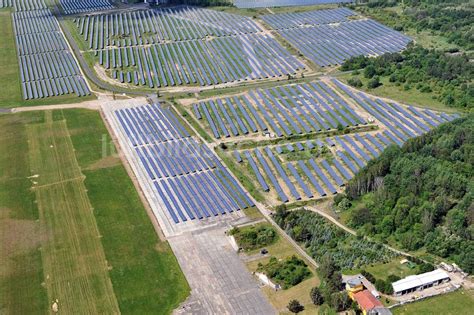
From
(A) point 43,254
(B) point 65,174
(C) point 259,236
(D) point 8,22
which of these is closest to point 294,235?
(C) point 259,236

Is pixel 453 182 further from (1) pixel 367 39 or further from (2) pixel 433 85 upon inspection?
(1) pixel 367 39

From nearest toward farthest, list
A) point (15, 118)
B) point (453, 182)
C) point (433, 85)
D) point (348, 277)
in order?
point (348, 277) < point (453, 182) < point (15, 118) < point (433, 85)

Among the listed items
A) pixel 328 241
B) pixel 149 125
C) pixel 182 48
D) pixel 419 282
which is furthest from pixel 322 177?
pixel 182 48

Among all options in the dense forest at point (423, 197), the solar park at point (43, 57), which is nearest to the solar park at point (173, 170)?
the dense forest at point (423, 197)

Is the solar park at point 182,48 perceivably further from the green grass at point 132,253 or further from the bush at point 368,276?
the bush at point 368,276

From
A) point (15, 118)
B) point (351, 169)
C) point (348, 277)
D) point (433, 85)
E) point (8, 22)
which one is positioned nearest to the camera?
point (348, 277)

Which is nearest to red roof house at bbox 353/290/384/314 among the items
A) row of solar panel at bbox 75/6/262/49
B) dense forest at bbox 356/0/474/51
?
dense forest at bbox 356/0/474/51

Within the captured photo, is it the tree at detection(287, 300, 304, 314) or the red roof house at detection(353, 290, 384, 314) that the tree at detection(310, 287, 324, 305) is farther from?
the red roof house at detection(353, 290, 384, 314)
